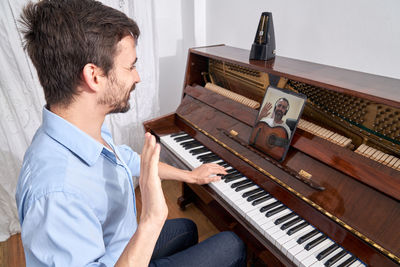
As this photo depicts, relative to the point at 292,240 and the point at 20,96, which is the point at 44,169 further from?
the point at 20,96

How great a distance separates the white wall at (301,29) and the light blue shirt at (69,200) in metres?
1.62

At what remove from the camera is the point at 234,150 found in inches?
55.2

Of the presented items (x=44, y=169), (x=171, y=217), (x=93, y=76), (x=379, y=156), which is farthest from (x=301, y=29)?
(x=171, y=217)

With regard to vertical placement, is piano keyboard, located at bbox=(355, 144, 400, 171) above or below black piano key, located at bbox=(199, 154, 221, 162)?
above

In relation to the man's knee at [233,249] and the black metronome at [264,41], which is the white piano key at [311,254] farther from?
the black metronome at [264,41]

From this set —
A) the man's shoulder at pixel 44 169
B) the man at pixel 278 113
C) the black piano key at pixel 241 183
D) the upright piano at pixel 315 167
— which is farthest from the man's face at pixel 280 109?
the man's shoulder at pixel 44 169

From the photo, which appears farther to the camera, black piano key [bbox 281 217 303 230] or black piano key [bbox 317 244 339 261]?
black piano key [bbox 281 217 303 230]

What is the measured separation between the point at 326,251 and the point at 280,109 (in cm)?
68

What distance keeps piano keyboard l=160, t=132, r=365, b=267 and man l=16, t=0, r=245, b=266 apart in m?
0.51

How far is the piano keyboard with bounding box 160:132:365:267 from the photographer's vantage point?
900mm

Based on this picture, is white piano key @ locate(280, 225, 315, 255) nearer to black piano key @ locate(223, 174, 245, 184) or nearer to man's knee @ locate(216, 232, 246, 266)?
man's knee @ locate(216, 232, 246, 266)

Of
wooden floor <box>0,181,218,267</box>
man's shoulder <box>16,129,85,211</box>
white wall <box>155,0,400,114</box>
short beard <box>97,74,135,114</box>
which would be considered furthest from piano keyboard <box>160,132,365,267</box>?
white wall <box>155,0,400,114</box>

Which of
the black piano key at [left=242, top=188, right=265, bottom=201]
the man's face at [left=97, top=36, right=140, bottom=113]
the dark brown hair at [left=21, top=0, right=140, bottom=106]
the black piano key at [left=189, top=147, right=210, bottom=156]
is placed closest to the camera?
the dark brown hair at [left=21, top=0, right=140, bottom=106]

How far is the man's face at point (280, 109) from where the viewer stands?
48.3 inches
